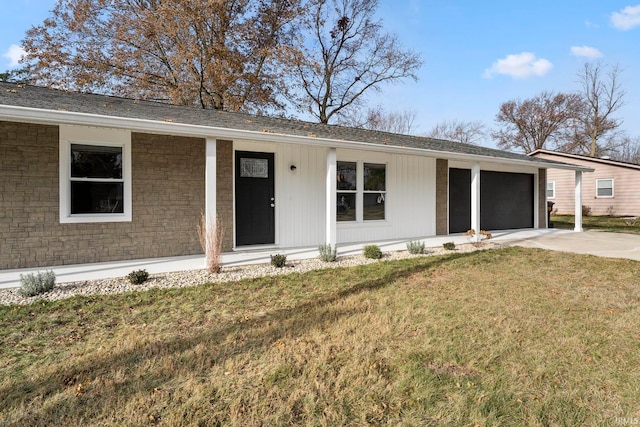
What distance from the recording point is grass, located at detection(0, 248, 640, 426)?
2219mm

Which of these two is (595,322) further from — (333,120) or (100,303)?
(333,120)

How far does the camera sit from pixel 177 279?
5320mm

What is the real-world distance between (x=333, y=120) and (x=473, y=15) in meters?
11.5

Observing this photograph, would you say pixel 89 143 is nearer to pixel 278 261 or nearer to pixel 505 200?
pixel 278 261

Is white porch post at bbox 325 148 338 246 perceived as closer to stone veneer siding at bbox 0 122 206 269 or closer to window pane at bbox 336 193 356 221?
window pane at bbox 336 193 356 221

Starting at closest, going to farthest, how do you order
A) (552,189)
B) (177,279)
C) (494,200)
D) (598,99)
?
(177,279) → (494,200) → (552,189) → (598,99)

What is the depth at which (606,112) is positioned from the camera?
2956 centimetres

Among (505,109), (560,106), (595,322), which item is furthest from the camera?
(505,109)

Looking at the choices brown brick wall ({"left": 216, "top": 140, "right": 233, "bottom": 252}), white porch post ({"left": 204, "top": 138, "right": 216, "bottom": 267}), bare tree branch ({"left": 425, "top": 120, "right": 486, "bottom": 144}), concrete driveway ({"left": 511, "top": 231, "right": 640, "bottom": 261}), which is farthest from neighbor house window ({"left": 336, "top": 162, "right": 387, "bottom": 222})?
bare tree branch ({"left": 425, "top": 120, "right": 486, "bottom": 144})

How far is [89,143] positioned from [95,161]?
328 millimetres

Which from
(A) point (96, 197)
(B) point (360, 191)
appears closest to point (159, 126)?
(A) point (96, 197)

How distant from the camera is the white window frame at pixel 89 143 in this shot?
5.97m

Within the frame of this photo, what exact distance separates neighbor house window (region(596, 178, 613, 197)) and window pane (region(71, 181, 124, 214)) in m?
25.1

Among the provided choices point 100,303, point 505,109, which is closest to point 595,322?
point 100,303
